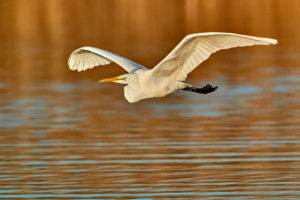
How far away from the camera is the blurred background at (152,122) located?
12070mm

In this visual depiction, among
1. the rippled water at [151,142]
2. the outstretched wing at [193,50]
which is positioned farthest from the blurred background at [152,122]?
the outstretched wing at [193,50]

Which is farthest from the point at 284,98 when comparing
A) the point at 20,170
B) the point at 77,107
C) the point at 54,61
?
the point at 54,61

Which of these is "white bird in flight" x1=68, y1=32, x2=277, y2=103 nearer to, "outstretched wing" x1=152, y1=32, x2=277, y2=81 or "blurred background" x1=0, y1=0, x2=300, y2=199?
"outstretched wing" x1=152, y1=32, x2=277, y2=81

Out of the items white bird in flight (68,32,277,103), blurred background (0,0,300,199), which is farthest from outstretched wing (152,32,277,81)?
blurred background (0,0,300,199)

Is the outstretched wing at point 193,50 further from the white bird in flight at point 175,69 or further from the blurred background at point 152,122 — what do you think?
the blurred background at point 152,122

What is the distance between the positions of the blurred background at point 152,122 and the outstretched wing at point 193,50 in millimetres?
1422

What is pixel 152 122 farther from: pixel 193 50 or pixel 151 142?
pixel 193 50

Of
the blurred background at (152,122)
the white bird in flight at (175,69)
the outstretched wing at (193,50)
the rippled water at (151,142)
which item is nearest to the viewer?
the outstretched wing at (193,50)

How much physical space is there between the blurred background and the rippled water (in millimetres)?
18

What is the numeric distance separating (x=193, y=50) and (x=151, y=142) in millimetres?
3624

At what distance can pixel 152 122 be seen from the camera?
16.5 m

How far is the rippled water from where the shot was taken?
11.8 meters

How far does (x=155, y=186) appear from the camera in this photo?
38.9ft

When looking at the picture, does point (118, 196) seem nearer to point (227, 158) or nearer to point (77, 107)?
point (227, 158)
